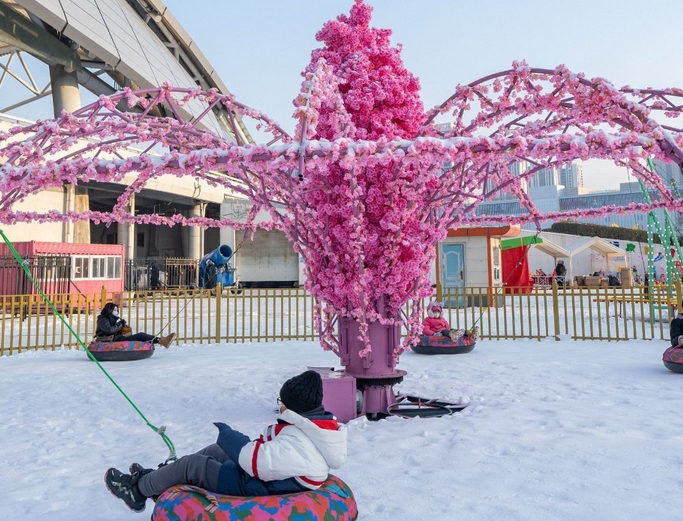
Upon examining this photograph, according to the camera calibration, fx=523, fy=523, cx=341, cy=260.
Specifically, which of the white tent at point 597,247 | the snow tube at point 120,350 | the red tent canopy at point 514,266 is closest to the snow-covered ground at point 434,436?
the snow tube at point 120,350

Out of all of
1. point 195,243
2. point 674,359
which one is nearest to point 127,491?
point 674,359

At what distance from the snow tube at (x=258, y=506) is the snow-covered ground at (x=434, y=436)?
0.53m

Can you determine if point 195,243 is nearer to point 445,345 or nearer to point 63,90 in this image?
point 63,90

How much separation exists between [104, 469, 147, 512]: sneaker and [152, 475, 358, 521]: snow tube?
36 centimetres

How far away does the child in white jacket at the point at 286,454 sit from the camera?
265 centimetres

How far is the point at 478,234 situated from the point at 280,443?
61.9 ft

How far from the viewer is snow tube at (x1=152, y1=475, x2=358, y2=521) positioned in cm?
255

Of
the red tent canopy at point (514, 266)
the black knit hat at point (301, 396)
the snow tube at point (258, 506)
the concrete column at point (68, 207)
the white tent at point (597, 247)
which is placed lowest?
the snow tube at point (258, 506)

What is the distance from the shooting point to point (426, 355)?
10258mm

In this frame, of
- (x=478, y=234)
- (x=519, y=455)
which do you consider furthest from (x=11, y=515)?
(x=478, y=234)

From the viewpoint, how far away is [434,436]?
475 centimetres

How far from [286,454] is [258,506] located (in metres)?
0.27

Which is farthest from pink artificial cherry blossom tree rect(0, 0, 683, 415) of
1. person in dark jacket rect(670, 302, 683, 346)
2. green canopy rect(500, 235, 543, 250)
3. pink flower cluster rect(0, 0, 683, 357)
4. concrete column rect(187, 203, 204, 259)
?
concrete column rect(187, 203, 204, 259)

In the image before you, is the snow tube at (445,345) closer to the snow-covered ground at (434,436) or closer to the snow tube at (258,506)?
the snow-covered ground at (434,436)
